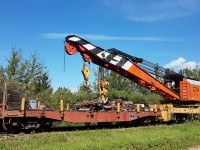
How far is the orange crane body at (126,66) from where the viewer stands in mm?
20000

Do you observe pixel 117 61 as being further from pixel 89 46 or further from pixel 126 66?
pixel 89 46

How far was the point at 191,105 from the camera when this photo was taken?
1025 inches

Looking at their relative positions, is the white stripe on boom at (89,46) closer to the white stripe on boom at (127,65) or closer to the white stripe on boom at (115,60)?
the white stripe on boom at (115,60)

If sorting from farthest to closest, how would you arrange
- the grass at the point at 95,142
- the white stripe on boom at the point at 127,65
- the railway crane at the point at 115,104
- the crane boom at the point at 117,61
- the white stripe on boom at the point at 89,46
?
the white stripe on boom at the point at 127,65, the white stripe on boom at the point at 89,46, the crane boom at the point at 117,61, the railway crane at the point at 115,104, the grass at the point at 95,142

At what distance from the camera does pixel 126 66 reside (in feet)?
72.5

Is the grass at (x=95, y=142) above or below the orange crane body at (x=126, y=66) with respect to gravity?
below

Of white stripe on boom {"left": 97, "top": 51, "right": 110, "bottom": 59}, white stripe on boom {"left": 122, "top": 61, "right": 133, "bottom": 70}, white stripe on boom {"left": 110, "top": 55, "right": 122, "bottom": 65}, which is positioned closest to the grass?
white stripe on boom {"left": 97, "top": 51, "right": 110, "bottom": 59}

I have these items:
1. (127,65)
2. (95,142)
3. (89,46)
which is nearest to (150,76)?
(127,65)

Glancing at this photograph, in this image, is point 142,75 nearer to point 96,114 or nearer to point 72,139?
point 96,114

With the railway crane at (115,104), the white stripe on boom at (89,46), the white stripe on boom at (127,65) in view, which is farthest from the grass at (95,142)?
the white stripe on boom at (127,65)

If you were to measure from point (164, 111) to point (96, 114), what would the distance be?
267 inches

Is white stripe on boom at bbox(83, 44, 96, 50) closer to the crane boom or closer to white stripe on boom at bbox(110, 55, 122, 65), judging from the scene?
the crane boom

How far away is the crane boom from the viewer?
19938 millimetres

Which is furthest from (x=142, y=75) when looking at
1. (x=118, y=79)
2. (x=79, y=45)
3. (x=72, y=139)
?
(x=118, y=79)
